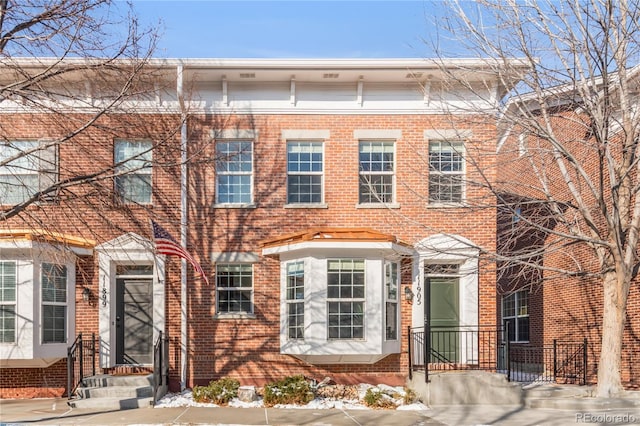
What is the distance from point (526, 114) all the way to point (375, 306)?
503 centimetres

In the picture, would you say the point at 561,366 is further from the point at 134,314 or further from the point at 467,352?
the point at 134,314

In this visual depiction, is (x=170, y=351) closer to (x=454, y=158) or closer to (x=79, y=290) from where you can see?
(x=79, y=290)

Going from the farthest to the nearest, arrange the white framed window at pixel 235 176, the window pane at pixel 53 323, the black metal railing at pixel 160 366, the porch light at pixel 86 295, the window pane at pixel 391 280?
the white framed window at pixel 235 176
the porch light at pixel 86 295
the window pane at pixel 391 280
the window pane at pixel 53 323
the black metal railing at pixel 160 366

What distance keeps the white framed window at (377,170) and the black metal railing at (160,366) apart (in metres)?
5.45

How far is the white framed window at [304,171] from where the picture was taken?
51.8 ft

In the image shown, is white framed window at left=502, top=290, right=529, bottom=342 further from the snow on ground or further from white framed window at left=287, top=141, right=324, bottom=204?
white framed window at left=287, top=141, right=324, bottom=204

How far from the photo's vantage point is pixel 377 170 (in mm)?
15828

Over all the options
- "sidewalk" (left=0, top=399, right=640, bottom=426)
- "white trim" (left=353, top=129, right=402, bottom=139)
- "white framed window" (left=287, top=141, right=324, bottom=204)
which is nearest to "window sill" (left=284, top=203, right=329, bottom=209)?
"white framed window" (left=287, top=141, right=324, bottom=204)

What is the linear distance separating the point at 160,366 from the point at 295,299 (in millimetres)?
3173

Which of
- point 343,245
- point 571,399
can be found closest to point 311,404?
point 343,245

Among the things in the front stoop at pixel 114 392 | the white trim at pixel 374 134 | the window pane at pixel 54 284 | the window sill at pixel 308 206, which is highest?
the white trim at pixel 374 134

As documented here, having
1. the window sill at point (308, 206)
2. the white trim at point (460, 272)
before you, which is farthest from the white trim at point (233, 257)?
the white trim at point (460, 272)

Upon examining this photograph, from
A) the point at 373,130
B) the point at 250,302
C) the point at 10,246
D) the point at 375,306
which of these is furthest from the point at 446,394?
the point at 10,246

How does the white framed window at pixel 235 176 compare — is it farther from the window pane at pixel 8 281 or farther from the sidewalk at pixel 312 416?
the sidewalk at pixel 312 416
